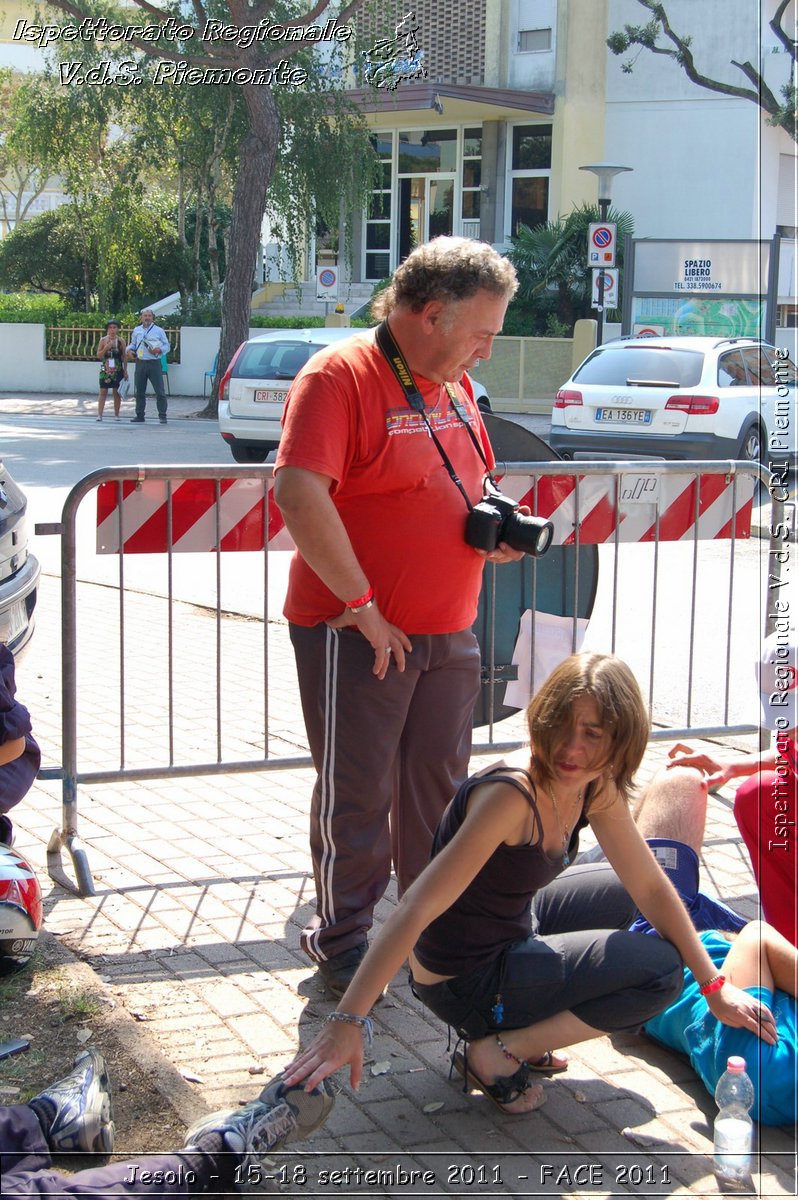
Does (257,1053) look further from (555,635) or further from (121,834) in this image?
(555,635)

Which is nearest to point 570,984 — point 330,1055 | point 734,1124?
point 734,1124

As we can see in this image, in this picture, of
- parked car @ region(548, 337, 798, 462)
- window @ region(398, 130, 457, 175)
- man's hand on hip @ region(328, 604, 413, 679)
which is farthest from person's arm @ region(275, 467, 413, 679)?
window @ region(398, 130, 457, 175)

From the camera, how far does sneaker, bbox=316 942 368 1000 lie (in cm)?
364

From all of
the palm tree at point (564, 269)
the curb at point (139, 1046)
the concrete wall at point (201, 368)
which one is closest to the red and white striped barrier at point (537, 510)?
the curb at point (139, 1046)

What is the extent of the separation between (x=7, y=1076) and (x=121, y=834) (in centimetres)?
171

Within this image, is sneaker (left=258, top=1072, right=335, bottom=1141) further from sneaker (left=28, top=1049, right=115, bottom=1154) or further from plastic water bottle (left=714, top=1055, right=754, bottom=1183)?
plastic water bottle (left=714, top=1055, right=754, bottom=1183)

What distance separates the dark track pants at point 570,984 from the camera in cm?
309

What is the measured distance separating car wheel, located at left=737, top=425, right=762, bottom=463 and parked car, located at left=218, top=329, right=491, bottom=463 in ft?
12.4

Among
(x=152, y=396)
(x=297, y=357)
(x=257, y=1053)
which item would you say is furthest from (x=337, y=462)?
(x=152, y=396)

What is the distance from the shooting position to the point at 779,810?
3393 millimetres

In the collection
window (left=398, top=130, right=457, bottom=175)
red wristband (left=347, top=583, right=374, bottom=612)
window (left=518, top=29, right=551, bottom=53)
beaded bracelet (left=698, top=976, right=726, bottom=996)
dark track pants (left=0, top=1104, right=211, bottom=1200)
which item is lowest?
dark track pants (left=0, top=1104, right=211, bottom=1200)

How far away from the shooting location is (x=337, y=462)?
3.36 meters

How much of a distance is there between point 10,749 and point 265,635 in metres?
1.26

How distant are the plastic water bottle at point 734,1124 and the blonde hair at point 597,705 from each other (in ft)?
2.40
